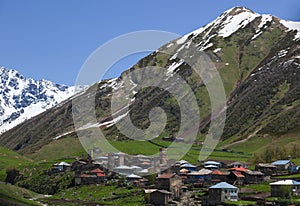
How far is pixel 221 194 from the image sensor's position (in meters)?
98.9

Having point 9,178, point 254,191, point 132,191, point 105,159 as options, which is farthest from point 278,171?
point 9,178

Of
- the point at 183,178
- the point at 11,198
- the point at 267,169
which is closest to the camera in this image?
the point at 11,198

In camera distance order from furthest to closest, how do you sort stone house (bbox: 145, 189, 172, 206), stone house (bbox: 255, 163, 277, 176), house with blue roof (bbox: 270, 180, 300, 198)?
stone house (bbox: 255, 163, 277, 176) < stone house (bbox: 145, 189, 172, 206) < house with blue roof (bbox: 270, 180, 300, 198)

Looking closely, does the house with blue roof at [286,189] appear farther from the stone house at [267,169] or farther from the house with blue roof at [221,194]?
the stone house at [267,169]

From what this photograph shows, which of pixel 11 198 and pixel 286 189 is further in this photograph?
pixel 11 198

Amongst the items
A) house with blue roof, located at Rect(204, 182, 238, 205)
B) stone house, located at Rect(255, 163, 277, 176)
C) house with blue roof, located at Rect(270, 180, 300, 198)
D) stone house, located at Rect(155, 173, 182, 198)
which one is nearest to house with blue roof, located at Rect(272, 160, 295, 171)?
stone house, located at Rect(255, 163, 277, 176)

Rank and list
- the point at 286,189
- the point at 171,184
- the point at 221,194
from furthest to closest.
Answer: the point at 171,184 → the point at 221,194 → the point at 286,189

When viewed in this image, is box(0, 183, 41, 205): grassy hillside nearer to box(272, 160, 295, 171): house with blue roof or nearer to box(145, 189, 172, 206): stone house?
box(145, 189, 172, 206): stone house

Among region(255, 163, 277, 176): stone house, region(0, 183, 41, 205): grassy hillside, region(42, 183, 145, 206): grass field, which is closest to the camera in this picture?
region(0, 183, 41, 205): grassy hillside

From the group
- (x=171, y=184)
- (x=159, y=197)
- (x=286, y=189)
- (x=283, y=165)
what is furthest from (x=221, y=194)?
(x=283, y=165)

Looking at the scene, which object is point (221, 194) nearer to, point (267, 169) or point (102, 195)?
point (267, 169)

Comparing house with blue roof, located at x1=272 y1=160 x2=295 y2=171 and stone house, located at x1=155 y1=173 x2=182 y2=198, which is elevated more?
house with blue roof, located at x1=272 y1=160 x2=295 y2=171

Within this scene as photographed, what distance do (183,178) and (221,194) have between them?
30289 mm

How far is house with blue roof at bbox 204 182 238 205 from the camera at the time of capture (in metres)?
98.6
